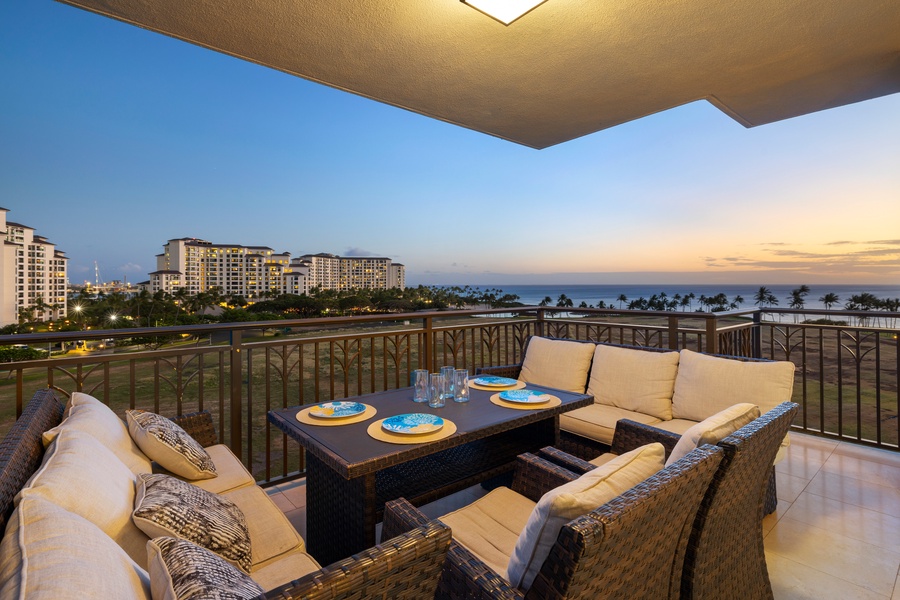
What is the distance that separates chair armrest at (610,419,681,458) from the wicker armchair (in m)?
0.81

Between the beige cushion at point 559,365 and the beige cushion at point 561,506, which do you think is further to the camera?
the beige cushion at point 559,365

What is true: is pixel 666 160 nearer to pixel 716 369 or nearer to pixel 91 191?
pixel 716 369

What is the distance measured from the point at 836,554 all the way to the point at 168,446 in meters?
3.14

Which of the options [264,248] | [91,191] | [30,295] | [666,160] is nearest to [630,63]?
[666,160]

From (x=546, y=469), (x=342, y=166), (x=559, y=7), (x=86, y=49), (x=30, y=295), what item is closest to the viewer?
(x=546, y=469)

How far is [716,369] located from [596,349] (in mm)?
791

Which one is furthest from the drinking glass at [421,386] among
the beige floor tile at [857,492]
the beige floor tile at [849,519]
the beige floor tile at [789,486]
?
the beige floor tile at [857,492]

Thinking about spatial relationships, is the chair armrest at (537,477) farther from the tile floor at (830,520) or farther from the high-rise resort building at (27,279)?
the high-rise resort building at (27,279)

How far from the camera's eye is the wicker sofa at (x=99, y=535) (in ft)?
2.00

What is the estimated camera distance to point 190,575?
0.73 m

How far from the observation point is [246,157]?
18.3 m

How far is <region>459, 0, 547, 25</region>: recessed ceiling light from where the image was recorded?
1.85 m

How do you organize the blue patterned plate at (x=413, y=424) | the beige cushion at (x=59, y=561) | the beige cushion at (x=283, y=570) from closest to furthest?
the beige cushion at (x=59, y=561) → the beige cushion at (x=283, y=570) → the blue patterned plate at (x=413, y=424)

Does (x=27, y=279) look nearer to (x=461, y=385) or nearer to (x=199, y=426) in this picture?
(x=199, y=426)
